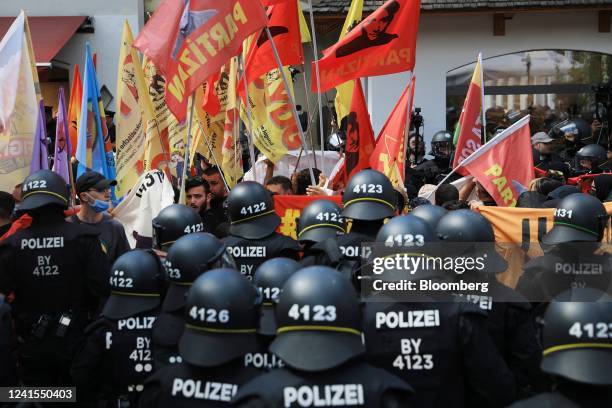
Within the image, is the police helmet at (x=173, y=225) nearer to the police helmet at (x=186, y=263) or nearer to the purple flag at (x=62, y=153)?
the police helmet at (x=186, y=263)

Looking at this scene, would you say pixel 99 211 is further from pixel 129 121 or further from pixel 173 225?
pixel 129 121

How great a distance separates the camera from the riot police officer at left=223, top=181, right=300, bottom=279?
261 inches

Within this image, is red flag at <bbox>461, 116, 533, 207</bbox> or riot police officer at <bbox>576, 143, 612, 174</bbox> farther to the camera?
riot police officer at <bbox>576, 143, 612, 174</bbox>

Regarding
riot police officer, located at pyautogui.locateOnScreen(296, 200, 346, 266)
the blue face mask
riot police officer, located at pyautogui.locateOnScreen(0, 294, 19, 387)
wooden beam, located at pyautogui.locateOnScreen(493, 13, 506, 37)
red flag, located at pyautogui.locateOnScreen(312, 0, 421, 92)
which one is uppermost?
wooden beam, located at pyautogui.locateOnScreen(493, 13, 506, 37)

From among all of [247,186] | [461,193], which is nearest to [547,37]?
[461,193]

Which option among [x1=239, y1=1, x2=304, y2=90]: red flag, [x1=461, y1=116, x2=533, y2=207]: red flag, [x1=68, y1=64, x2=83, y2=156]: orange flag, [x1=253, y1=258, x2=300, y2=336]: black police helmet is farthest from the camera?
[x1=68, y1=64, x2=83, y2=156]: orange flag

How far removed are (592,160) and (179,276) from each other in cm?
703

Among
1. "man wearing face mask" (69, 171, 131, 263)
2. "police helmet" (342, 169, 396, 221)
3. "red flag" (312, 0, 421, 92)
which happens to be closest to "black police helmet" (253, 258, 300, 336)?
"police helmet" (342, 169, 396, 221)

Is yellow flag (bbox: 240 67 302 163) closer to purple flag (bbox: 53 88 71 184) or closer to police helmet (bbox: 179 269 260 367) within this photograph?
purple flag (bbox: 53 88 71 184)

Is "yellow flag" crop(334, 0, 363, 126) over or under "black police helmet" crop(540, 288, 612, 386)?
over

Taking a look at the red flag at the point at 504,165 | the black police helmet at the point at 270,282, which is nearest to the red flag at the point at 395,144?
the red flag at the point at 504,165

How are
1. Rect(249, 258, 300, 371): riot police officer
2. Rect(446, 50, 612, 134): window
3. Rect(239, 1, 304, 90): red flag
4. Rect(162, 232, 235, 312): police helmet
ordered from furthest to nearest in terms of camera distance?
Rect(446, 50, 612, 134): window, Rect(239, 1, 304, 90): red flag, Rect(162, 232, 235, 312): police helmet, Rect(249, 258, 300, 371): riot police officer

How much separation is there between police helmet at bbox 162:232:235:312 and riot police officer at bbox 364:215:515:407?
4.06 feet

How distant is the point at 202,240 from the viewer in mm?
5520
